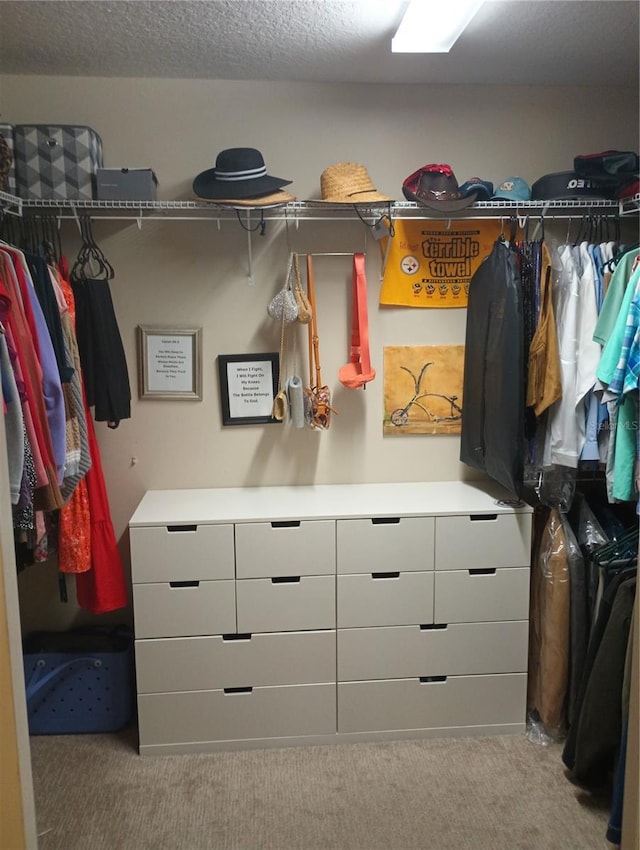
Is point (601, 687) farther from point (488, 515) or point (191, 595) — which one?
point (191, 595)

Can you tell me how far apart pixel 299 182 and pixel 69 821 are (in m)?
2.48

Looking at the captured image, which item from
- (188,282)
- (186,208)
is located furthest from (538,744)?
(186,208)

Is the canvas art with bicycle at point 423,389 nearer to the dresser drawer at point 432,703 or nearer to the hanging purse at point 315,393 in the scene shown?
the hanging purse at point 315,393

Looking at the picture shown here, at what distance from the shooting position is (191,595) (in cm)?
229

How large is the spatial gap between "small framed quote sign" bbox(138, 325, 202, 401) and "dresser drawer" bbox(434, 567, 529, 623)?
128cm

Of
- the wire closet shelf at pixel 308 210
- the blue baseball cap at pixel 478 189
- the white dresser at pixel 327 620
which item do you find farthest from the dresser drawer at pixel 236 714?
the blue baseball cap at pixel 478 189

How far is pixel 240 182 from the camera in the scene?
2303mm

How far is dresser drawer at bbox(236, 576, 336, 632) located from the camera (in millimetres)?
2307

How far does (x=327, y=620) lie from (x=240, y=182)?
1667mm

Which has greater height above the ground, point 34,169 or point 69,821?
point 34,169

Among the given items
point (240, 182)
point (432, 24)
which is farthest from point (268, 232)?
point (432, 24)

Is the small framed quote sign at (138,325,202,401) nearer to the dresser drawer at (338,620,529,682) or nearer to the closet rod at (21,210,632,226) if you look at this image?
the closet rod at (21,210,632,226)

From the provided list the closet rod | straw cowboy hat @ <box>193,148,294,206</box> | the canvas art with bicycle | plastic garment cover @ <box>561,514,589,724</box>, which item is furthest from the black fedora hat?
plastic garment cover @ <box>561,514,589,724</box>

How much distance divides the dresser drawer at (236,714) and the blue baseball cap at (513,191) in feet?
6.56
